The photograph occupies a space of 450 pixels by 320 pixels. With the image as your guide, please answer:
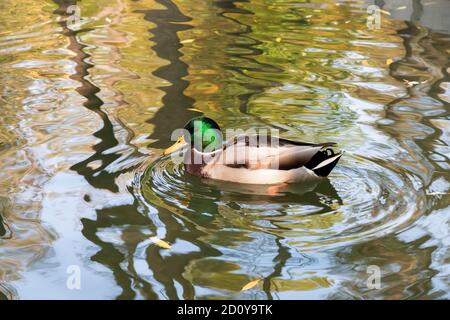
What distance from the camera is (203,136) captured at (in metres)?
7.63

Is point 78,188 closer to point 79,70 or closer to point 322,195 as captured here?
point 322,195

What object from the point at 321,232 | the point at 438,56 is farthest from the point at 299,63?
the point at 321,232

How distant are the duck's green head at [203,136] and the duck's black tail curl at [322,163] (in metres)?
0.84

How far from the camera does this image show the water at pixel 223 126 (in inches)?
230

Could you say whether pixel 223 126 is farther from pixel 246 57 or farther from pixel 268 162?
pixel 246 57

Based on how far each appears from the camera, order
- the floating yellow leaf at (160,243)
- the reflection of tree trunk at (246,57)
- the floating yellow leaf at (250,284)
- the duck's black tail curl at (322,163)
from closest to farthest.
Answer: the floating yellow leaf at (250,284)
the floating yellow leaf at (160,243)
the duck's black tail curl at (322,163)
the reflection of tree trunk at (246,57)

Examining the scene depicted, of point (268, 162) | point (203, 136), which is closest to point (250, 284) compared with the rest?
point (268, 162)

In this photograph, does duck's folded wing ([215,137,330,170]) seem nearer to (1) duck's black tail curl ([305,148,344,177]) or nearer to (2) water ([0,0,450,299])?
(1) duck's black tail curl ([305,148,344,177])

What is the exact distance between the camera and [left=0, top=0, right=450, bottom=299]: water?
230 inches

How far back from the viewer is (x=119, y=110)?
9.05 metres

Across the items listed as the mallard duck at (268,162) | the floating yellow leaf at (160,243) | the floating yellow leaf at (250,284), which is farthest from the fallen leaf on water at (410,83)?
the floating yellow leaf at (250,284)

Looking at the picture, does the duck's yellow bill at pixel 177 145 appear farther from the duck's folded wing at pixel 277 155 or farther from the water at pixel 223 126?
the duck's folded wing at pixel 277 155
